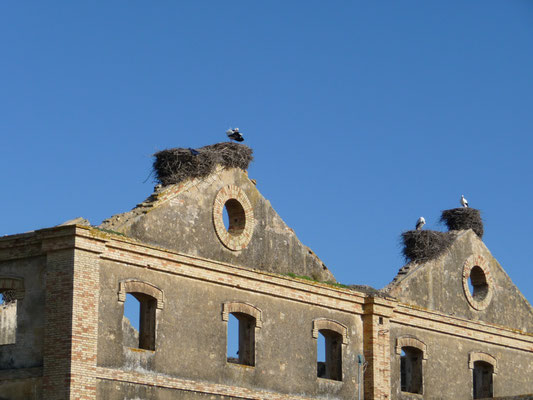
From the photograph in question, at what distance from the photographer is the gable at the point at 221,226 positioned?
23.3 metres

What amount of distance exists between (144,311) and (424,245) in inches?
399

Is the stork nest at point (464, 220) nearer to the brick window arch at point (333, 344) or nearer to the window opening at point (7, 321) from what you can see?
the brick window arch at point (333, 344)

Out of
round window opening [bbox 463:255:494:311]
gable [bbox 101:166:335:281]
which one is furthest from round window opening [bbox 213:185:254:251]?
round window opening [bbox 463:255:494:311]

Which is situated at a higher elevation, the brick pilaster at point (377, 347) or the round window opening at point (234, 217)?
the round window opening at point (234, 217)

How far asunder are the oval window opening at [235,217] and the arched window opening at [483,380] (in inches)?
368

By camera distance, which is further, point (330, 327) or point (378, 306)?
point (378, 306)

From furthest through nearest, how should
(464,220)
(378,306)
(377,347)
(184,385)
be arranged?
1. (464,220)
2. (378,306)
3. (377,347)
4. (184,385)

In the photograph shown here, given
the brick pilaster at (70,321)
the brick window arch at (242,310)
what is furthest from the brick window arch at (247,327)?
the brick pilaster at (70,321)

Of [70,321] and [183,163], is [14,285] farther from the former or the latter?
[183,163]

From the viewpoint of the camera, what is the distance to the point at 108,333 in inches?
859

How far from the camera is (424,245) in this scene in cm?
3038

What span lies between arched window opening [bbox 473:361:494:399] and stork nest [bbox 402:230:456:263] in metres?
3.41

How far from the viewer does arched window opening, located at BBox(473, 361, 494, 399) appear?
3098cm

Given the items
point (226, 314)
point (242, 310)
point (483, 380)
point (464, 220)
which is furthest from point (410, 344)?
point (226, 314)
